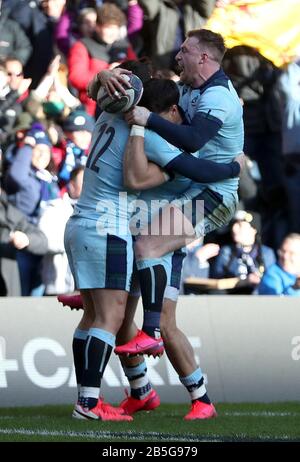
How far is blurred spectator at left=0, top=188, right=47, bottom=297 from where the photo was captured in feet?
39.2

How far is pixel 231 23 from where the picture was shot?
13.4 metres

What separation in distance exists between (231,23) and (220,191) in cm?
534

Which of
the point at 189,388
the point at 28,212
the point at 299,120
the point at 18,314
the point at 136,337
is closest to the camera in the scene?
the point at 136,337

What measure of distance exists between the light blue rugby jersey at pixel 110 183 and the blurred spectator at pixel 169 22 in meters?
5.07

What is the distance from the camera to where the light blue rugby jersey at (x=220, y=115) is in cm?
820

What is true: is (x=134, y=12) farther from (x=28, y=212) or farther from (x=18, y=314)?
(x=18, y=314)

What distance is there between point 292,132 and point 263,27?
1181 mm

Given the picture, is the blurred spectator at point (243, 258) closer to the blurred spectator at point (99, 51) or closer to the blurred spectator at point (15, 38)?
the blurred spectator at point (99, 51)

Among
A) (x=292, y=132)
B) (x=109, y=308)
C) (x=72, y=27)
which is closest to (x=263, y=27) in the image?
(x=292, y=132)

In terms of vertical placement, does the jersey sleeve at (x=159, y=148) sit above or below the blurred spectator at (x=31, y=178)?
above

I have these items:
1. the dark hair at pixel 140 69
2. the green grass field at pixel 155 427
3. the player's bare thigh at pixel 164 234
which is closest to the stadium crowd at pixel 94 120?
the green grass field at pixel 155 427

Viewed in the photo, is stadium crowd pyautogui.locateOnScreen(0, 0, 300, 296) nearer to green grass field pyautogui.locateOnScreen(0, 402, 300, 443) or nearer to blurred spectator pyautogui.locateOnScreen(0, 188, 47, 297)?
blurred spectator pyautogui.locateOnScreen(0, 188, 47, 297)

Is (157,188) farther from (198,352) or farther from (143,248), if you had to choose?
(198,352)
